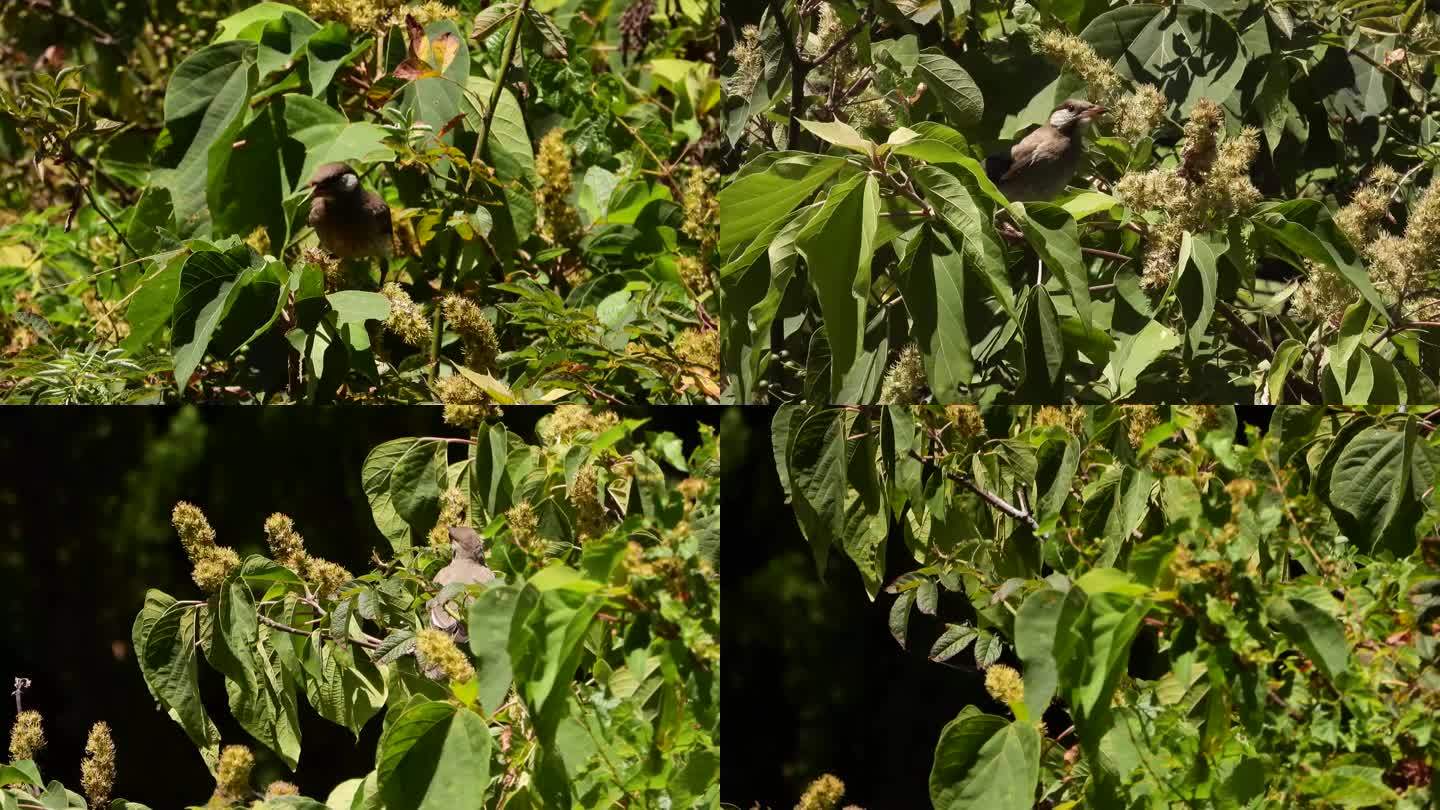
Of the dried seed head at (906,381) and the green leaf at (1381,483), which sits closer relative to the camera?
the green leaf at (1381,483)

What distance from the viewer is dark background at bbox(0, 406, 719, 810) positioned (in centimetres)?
99

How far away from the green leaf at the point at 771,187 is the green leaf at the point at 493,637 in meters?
0.32

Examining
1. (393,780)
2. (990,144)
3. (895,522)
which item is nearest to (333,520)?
(393,780)

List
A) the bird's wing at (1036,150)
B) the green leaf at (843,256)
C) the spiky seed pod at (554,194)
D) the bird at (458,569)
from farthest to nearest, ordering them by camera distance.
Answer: the spiky seed pod at (554,194)
the bird's wing at (1036,150)
the bird at (458,569)
the green leaf at (843,256)

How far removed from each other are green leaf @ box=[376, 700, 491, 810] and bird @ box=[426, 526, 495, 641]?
0.19ft

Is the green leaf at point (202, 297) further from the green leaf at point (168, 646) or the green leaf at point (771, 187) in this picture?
the green leaf at point (771, 187)

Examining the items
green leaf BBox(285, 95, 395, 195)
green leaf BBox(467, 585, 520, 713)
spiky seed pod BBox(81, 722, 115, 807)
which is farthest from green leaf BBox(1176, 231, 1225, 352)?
spiky seed pod BBox(81, 722, 115, 807)

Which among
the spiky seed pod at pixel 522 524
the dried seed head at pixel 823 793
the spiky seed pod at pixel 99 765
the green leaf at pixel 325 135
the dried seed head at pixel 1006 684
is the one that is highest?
the green leaf at pixel 325 135

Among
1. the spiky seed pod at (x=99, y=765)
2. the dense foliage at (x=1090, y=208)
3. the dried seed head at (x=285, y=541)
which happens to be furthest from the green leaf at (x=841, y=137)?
the spiky seed pod at (x=99, y=765)

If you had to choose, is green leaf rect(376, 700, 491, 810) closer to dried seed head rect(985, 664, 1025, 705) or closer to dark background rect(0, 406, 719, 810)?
dark background rect(0, 406, 719, 810)

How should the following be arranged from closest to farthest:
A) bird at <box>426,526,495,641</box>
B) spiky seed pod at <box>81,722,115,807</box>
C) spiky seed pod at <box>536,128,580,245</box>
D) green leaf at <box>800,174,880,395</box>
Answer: green leaf at <box>800,174,880,395</box> < bird at <box>426,526,495,641</box> < spiky seed pod at <box>81,722,115,807</box> < spiky seed pod at <box>536,128,580,245</box>

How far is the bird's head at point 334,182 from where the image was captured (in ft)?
3.80

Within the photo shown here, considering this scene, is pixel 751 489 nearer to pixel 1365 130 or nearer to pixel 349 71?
→ pixel 349 71

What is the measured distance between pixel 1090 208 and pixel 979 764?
48 centimetres
